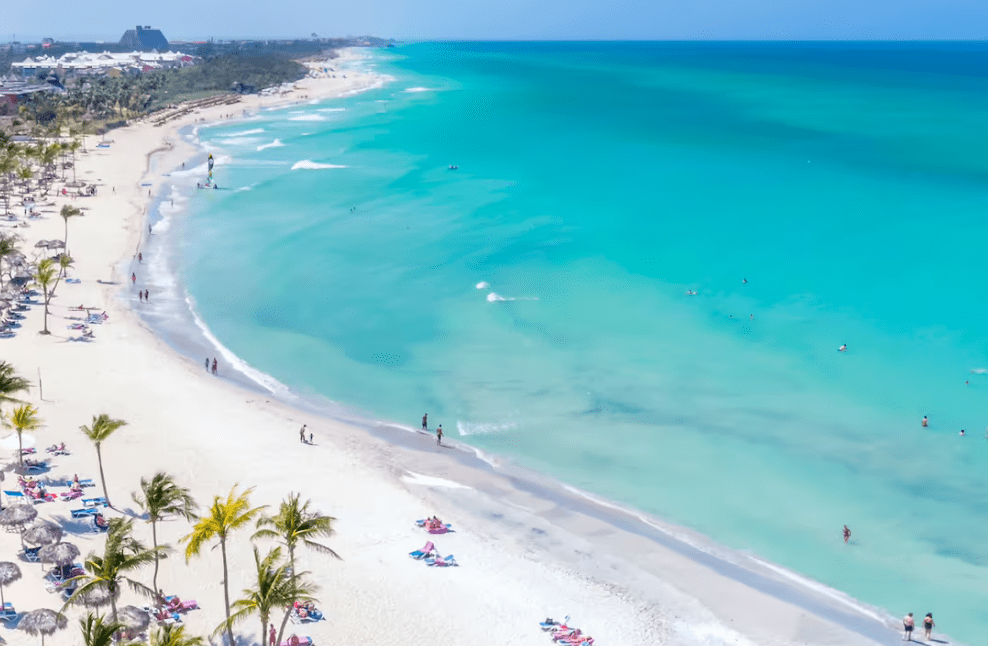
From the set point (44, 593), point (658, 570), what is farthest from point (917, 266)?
point (44, 593)

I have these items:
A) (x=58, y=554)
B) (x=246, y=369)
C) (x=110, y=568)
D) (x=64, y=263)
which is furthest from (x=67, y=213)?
(x=110, y=568)

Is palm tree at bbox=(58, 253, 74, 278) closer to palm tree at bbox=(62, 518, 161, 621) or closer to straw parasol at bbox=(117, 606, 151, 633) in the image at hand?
palm tree at bbox=(62, 518, 161, 621)

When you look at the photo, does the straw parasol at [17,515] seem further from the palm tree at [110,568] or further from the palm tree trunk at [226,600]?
the palm tree trunk at [226,600]

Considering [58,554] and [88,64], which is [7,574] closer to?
[58,554]

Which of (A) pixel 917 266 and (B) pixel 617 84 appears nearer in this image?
(A) pixel 917 266

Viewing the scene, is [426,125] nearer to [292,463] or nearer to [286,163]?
[286,163]

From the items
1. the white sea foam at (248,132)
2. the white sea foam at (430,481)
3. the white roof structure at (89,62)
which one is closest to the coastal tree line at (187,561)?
the white sea foam at (430,481)
